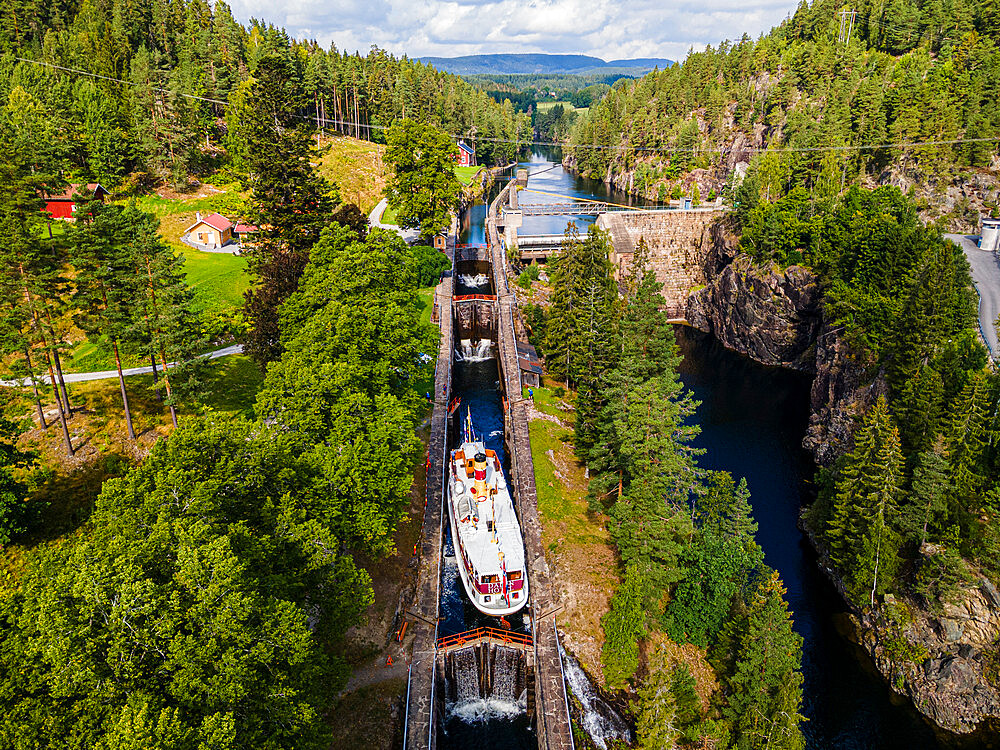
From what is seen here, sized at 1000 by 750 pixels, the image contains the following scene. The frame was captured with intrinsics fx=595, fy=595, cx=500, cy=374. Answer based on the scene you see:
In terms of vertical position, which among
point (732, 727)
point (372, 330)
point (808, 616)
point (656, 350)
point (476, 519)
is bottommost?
point (808, 616)

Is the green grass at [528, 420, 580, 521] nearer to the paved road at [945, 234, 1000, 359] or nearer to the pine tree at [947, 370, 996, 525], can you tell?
the pine tree at [947, 370, 996, 525]

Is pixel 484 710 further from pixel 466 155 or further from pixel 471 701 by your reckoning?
pixel 466 155

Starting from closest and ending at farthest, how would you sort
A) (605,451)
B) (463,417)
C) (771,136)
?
1. (605,451)
2. (463,417)
3. (771,136)

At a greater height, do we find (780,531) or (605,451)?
(605,451)

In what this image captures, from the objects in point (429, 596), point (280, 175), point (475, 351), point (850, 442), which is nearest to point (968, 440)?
point (850, 442)

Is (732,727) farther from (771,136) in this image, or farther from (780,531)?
(771,136)

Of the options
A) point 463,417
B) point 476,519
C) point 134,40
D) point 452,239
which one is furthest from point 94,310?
point 134,40
